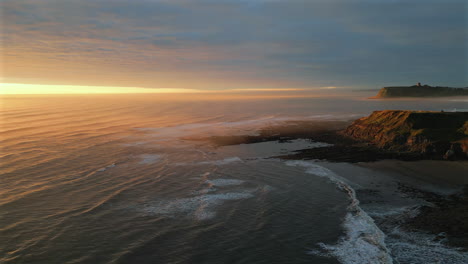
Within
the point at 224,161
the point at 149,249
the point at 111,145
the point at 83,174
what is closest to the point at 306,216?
the point at 149,249

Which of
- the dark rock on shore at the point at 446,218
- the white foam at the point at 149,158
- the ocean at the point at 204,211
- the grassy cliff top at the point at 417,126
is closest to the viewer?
the ocean at the point at 204,211

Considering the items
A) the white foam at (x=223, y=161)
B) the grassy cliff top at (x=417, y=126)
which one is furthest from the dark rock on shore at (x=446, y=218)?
the white foam at (x=223, y=161)

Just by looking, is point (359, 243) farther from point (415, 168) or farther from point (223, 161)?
point (223, 161)

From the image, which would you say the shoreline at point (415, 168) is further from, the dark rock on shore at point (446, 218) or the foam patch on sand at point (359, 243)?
the foam patch on sand at point (359, 243)

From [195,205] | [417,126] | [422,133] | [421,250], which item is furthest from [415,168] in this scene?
[195,205]

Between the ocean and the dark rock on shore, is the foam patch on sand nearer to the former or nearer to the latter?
the ocean

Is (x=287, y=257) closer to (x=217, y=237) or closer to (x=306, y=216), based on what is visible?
A: (x=217, y=237)

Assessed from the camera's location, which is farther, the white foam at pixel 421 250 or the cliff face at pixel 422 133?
the cliff face at pixel 422 133
